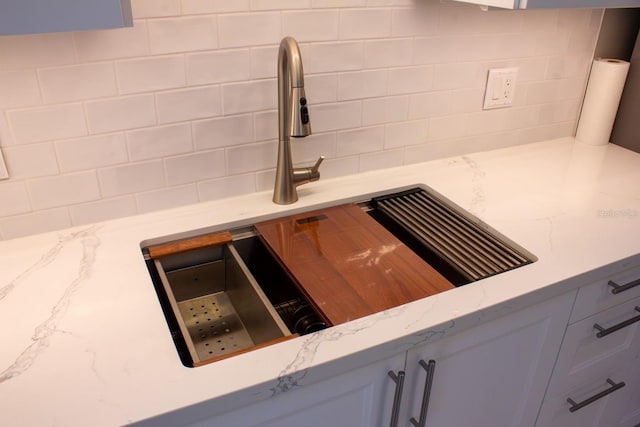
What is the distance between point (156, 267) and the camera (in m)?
1.23

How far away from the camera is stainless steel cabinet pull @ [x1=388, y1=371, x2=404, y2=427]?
1.04 m

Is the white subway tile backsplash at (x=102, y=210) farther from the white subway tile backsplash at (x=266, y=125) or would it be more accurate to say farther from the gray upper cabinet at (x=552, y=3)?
the gray upper cabinet at (x=552, y=3)

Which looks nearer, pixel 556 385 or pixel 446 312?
pixel 446 312

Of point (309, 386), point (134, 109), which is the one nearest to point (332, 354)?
point (309, 386)

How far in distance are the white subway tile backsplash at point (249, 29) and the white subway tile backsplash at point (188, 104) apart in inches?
4.9

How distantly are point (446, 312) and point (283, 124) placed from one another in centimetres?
59

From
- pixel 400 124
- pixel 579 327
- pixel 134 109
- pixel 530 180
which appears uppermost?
pixel 134 109

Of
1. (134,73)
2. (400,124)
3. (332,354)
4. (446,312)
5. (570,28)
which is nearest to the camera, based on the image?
(332,354)

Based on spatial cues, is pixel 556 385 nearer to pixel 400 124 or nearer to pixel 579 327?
pixel 579 327

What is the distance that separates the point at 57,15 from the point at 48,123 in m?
0.40

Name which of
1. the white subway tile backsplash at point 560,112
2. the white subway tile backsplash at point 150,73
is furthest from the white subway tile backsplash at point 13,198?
the white subway tile backsplash at point 560,112

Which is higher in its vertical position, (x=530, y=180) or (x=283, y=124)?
(x=283, y=124)

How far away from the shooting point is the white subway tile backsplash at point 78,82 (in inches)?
45.2

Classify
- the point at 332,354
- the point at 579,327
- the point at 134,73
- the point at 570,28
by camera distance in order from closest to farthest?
the point at 332,354 < the point at 134,73 < the point at 579,327 < the point at 570,28
